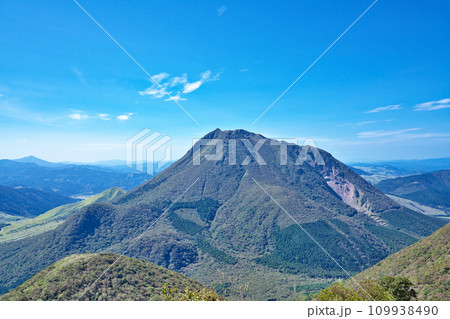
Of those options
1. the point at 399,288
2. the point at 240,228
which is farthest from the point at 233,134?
the point at 399,288

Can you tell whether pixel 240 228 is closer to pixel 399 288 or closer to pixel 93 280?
pixel 93 280

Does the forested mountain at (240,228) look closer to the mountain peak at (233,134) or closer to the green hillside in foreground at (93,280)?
the mountain peak at (233,134)

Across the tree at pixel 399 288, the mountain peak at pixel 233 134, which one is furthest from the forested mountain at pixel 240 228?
the tree at pixel 399 288

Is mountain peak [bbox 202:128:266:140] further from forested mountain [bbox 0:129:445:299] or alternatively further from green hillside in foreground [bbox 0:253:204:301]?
green hillside in foreground [bbox 0:253:204:301]

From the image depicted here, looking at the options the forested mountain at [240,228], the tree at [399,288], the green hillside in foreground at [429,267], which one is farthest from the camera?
the forested mountain at [240,228]
